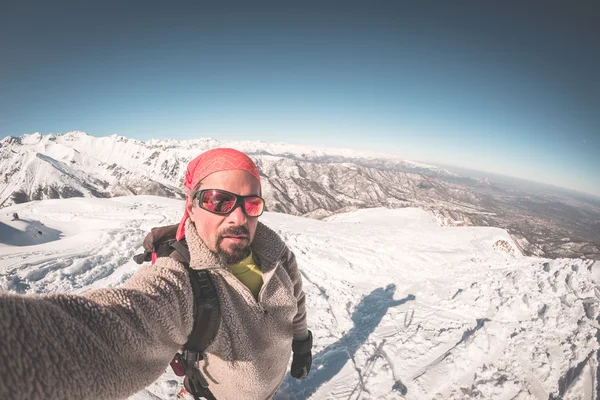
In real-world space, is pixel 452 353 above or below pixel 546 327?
below

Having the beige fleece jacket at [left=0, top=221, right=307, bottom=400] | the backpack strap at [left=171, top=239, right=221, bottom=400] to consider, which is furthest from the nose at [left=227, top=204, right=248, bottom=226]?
the backpack strap at [left=171, top=239, right=221, bottom=400]

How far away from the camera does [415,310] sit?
21.9 feet

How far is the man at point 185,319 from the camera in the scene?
814 millimetres

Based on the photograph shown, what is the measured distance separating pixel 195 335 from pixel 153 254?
1.07 metres

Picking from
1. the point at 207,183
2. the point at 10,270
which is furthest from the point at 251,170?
the point at 10,270

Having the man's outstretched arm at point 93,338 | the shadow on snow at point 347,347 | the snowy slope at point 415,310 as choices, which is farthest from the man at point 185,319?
the snowy slope at point 415,310

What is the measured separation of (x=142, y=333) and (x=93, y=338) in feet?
0.96

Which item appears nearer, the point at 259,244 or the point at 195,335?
the point at 195,335

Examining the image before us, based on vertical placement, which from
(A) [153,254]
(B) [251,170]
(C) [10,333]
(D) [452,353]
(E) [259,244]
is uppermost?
(B) [251,170]

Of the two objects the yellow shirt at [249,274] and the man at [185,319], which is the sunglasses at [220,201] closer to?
the man at [185,319]

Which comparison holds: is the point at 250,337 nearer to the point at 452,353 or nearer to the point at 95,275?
the point at 452,353

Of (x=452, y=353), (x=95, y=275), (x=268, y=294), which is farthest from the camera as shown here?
(x=95, y=275)

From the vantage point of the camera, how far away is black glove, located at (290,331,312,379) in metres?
3.28

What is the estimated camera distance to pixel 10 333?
0.73m
